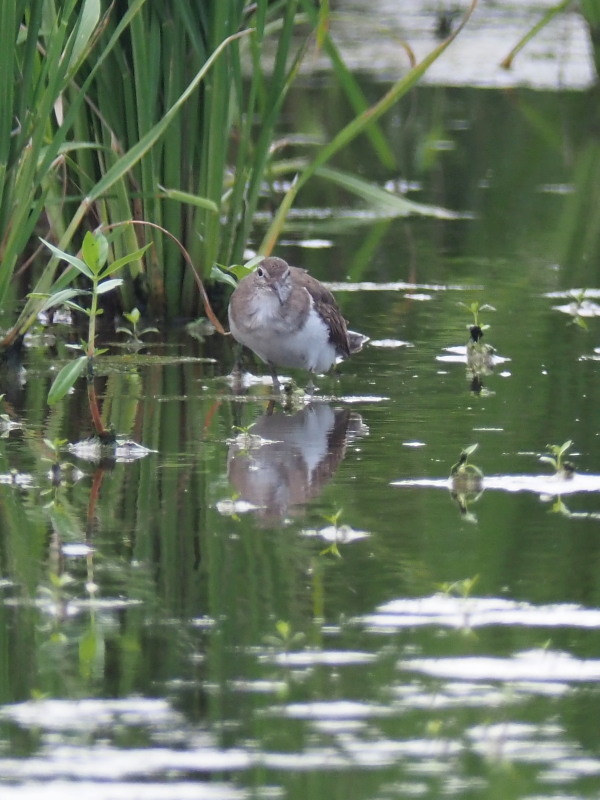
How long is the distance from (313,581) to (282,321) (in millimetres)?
2606

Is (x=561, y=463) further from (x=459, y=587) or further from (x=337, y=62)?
(x=337, y=62)

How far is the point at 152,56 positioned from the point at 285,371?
59.9 inches

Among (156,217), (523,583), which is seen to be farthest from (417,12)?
(523,583)

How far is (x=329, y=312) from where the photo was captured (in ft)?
23.6

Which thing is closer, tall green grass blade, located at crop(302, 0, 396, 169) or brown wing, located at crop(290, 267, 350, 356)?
brown wing, located at crop(290, 267, 350, 356)

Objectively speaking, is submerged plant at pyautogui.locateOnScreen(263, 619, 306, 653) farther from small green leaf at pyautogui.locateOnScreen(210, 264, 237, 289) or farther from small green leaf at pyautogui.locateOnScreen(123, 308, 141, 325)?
small green leaf at pyautogui.locateOnScreen(123, 308, 141, 325)

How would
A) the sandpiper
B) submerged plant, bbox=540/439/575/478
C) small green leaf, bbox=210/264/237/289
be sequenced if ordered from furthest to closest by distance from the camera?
small green leaf, bbox=210/264/237/289 < the sandpiper < submerged plant, bbox=540/439/575/478

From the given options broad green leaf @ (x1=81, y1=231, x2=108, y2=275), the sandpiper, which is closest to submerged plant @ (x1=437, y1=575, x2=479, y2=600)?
broad green leaf @ (x1=81, y1=231, x2=108, y2=275)

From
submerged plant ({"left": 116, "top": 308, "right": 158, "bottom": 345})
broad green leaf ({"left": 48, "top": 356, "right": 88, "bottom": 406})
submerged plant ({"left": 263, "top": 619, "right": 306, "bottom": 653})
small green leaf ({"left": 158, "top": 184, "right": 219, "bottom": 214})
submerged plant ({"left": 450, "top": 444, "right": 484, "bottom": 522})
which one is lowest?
submerged plant ({"left": 116, "top": 308, "right": 158, "bottom": 345})

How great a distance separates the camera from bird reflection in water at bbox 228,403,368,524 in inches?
209

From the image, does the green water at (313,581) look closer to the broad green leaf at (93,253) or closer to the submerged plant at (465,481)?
the submerged plant at (465,481)

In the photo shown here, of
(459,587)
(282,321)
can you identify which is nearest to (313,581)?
(459,587)

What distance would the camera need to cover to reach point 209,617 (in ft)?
13.7

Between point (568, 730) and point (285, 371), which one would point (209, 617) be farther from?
point (285, 371)
